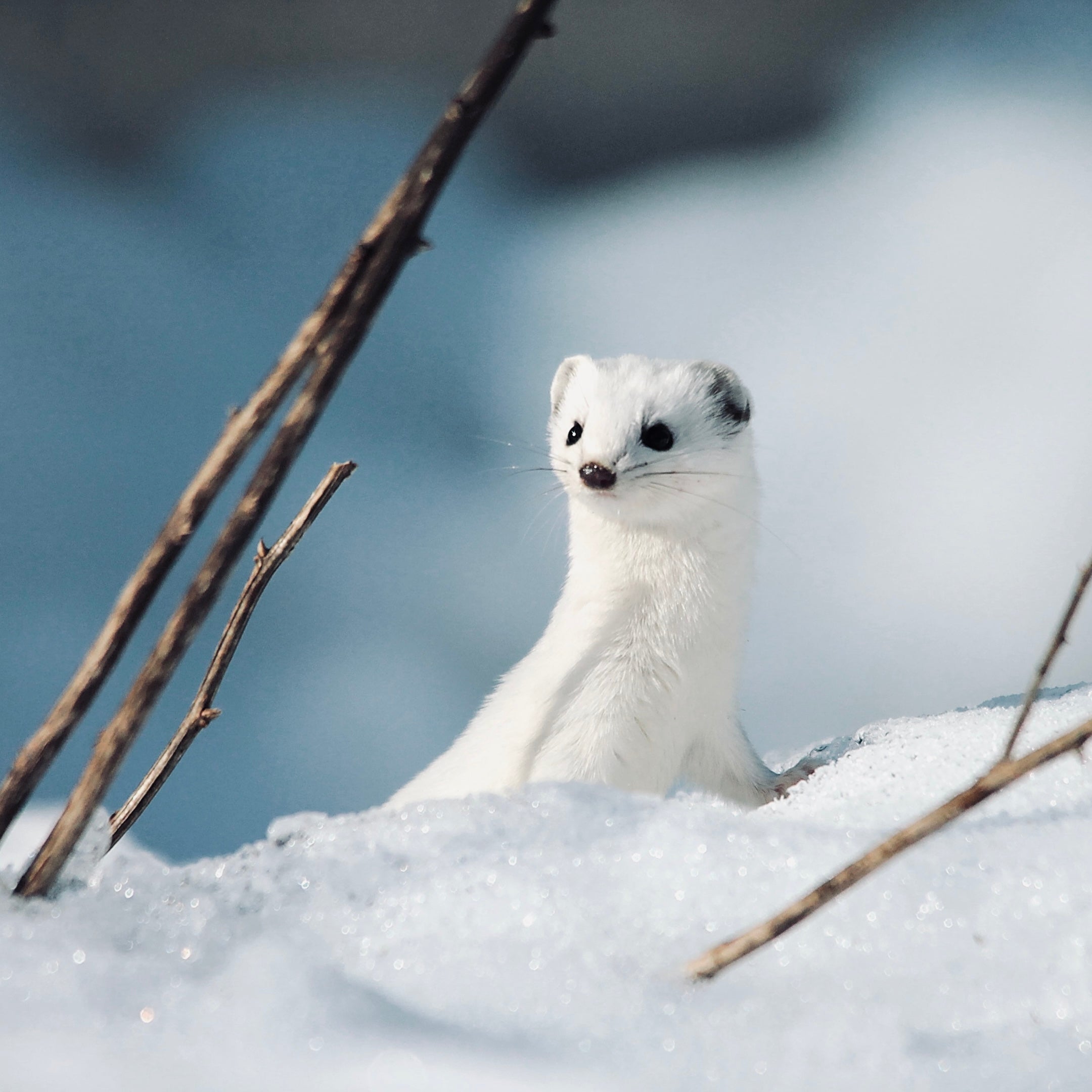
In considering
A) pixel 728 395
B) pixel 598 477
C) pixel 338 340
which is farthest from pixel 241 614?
pixel 728 395

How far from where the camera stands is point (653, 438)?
1116mm

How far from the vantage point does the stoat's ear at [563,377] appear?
1.26m

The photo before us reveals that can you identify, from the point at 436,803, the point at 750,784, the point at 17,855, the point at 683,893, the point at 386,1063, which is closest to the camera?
the point at 386,1063

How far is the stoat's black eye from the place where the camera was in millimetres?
1113

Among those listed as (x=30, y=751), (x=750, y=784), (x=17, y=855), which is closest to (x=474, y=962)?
(x=30, y=751)

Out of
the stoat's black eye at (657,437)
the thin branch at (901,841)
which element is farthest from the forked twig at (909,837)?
the stoat's black eye at (657,437)

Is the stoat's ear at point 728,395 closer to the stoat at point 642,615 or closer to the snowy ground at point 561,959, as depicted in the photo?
the stoat at point 642,615

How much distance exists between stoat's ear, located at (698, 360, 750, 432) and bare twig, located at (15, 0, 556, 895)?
2.50ft

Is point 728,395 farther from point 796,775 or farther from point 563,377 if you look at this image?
point 796,775

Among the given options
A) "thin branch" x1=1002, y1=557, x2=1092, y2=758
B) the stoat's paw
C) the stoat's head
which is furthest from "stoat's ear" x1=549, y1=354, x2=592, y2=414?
"thin branch" x1=1002, y1=557, x2=1092, y2=758

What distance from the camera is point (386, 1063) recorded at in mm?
404

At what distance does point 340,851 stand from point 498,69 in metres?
0.41

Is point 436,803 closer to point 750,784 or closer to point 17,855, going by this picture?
point 750,784

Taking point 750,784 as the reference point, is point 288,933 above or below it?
above
